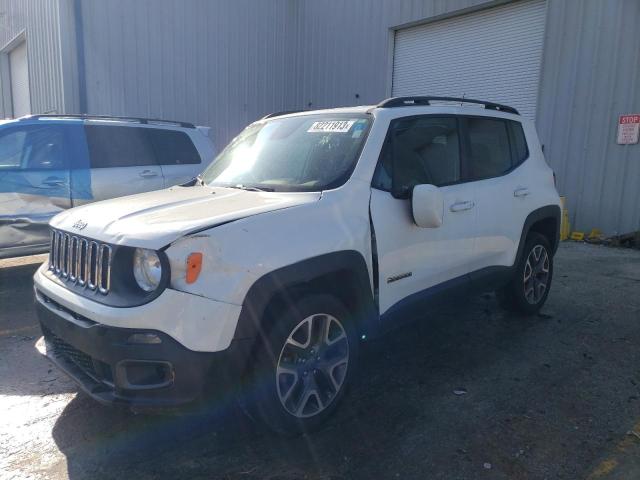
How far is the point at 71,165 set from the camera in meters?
6.20

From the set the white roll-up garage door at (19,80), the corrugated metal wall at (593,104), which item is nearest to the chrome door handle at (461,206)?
the corrugated metal wall at (593,104)

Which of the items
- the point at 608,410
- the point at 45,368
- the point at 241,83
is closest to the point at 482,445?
the point at 608,410

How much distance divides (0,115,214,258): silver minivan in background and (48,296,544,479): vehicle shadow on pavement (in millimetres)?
3233

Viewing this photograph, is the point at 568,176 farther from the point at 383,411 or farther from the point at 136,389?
the point at 136,389

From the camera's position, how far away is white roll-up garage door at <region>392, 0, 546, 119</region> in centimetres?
1016

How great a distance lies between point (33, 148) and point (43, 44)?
29.2ft

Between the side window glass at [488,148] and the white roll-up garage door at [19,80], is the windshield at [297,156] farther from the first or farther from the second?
the white roll-up garage door at [19,80]

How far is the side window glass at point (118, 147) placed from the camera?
6.41 meters

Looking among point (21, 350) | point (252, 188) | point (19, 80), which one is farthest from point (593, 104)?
point (19, 80)

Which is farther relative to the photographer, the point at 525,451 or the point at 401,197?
the point at 401,197

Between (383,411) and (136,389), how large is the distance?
5.04 ft

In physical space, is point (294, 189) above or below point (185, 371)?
above

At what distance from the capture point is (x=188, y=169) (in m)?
7.12

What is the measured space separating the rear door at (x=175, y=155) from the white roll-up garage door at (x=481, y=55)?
671 cm
